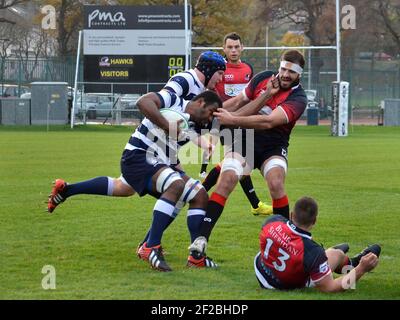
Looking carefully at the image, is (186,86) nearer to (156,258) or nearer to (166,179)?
(166,179)

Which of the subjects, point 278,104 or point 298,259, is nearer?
point 298,259

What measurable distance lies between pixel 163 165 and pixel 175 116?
1.64ft

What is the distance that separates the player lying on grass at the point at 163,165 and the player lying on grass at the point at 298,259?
1.10 m

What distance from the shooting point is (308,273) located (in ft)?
24.2

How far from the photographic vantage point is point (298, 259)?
735cm

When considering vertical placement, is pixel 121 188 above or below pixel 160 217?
above

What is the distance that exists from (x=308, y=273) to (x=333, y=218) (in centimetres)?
432

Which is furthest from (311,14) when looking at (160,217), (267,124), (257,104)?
(160,217)

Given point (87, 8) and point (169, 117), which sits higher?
point (87, 8)

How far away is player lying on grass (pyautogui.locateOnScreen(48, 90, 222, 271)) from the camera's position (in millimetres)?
8531

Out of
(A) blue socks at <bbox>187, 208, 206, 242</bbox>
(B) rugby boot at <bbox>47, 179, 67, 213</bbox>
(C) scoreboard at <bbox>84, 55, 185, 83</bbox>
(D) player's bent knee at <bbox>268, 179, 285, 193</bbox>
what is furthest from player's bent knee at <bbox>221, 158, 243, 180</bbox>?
(C) scoreboard at <bbox>84, 55, 185, 83</bbox>
